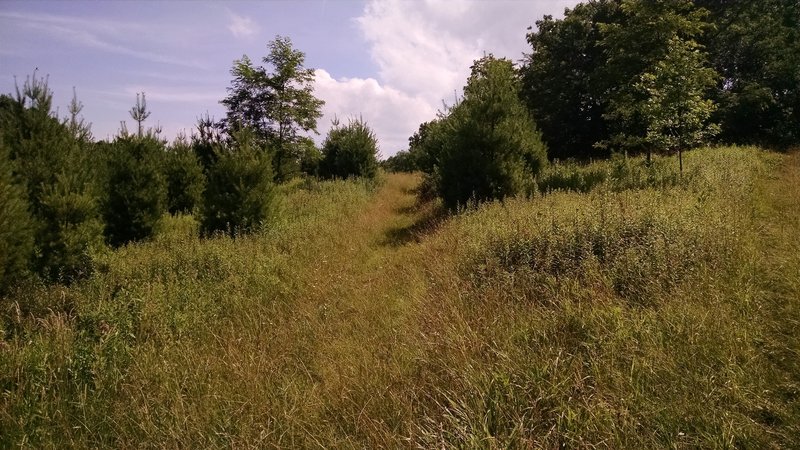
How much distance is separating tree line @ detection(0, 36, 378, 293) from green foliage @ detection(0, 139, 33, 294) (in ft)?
0.05

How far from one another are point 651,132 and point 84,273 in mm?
13160

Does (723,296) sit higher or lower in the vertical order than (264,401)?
higher

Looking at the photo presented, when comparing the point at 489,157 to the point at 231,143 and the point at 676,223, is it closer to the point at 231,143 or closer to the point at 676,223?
the point at 676,223

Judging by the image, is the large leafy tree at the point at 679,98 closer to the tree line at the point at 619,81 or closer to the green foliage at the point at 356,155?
the tree line at the point at 619,81

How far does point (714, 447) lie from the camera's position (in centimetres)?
222

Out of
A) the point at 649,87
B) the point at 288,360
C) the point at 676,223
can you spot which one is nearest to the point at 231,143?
the point at 288,360

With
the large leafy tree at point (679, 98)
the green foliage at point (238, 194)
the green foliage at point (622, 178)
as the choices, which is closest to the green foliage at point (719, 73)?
the green foliage at point (622, 178)

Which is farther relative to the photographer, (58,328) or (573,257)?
(573,257)

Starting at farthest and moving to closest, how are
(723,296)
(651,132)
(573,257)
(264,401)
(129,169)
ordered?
1. (129,169)
2. (651,132)
3. (573,257)
4. (723,296)
5. (264,401)

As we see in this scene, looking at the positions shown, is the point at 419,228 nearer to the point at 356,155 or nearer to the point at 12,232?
the point at 12,232

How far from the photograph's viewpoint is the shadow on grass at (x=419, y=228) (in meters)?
9.47

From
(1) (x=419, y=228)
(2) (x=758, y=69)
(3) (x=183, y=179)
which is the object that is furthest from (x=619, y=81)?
(2) (x=758, y=69)

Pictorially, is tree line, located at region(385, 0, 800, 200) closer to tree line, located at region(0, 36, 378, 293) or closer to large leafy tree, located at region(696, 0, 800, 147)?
large leafy tree, located at region(696, 0, 800, 147)

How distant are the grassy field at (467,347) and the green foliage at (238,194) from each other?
373 cm
